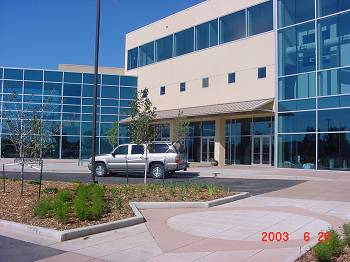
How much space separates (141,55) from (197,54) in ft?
32.1

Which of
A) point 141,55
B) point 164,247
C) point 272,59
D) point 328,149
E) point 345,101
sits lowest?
point 164,247

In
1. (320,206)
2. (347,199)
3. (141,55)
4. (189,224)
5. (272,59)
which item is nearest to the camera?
(189,224)

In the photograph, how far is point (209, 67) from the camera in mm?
37906

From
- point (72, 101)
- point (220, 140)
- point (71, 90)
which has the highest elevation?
point (71, 90)

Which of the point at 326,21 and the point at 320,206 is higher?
the point at 326,21

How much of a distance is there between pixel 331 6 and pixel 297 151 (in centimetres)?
917

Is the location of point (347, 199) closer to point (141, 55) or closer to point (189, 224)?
point (189, 224)

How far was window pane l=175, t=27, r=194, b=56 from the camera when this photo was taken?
132 ft

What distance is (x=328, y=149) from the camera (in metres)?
28.1

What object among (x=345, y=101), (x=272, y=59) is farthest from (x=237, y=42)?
(x=345, y=101)

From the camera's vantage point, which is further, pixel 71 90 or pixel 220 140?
pixel 71 90

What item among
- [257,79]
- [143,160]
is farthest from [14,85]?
[143,160]

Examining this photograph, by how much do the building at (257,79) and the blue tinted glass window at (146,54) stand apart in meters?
0.19

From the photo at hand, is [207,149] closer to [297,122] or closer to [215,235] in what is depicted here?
[297,122]
